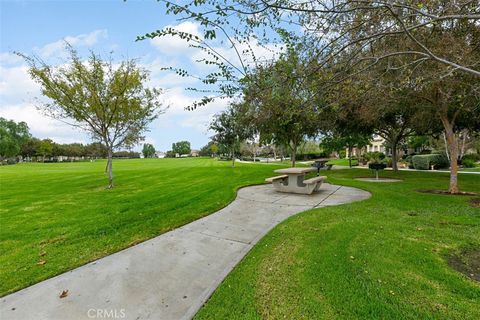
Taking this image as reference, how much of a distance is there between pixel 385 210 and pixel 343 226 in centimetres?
201

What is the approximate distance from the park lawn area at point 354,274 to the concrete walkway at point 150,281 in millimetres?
281

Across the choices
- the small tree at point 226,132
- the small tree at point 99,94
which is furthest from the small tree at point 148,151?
the small tree at point 99,94

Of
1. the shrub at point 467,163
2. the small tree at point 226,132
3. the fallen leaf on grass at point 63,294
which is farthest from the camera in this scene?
the small tree at point 226,132

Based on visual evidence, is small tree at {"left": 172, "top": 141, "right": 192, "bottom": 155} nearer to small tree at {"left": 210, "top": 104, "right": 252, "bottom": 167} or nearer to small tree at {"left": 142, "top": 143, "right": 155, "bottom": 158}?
small tree at {"left": 142, "top": 143, "right": 155, "bottom": 158}

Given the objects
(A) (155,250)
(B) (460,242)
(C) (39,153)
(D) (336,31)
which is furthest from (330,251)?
(C) (39,153)

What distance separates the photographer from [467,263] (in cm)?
319

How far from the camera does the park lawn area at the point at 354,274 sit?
7.54ft

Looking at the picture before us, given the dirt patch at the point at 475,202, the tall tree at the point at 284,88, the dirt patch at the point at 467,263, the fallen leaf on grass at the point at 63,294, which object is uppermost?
the tall tree at the point at 284,88

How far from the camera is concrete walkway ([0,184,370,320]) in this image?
2357 mm

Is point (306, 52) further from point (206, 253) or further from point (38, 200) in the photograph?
point (38, 200)

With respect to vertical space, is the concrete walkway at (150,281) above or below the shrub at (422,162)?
below

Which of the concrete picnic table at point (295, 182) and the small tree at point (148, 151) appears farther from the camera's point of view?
the small tree at point (148, 151)

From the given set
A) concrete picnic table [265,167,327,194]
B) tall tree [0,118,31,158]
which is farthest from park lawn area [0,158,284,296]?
tall tree [0,118,31,158]

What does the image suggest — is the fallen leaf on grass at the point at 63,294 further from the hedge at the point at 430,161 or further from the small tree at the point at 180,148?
the small tree at the point at 180,148
